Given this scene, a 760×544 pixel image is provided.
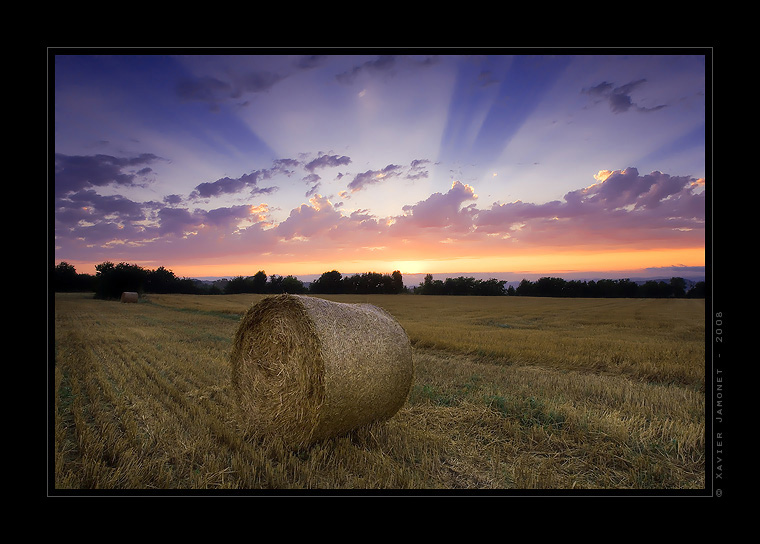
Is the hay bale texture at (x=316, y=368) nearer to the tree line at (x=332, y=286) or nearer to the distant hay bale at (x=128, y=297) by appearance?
the tree line at (x=332, y=286)

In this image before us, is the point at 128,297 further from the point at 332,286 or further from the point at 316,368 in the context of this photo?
the point at 316,368

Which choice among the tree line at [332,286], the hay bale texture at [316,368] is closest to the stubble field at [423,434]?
the hay bale texture at [316,368]

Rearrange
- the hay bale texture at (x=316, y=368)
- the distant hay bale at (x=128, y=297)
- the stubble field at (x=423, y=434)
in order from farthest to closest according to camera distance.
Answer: the distant hay bale at (x=128, y=297) < the hay bale texture at (x=316, y=368) < the stubble field at (x=423, y=434)

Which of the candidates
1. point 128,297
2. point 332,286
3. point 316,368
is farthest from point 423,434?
point 128,297

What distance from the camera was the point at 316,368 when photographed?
158 inches

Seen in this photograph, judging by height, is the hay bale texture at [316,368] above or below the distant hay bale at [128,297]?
above

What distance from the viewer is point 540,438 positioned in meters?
4.25

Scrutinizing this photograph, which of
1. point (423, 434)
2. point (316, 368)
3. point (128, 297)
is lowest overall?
point (423, 434)

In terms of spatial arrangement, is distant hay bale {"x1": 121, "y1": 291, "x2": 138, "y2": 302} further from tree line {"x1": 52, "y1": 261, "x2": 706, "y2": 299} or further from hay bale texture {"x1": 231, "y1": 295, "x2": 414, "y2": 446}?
hay bale texture {"x1": 231, "y1": 295, "x2": 414, "y2": 446}

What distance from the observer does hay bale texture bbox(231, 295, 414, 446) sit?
3979 millimetres

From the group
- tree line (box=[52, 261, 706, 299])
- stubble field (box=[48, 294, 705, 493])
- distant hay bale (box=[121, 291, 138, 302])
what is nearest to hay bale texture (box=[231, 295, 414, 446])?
stubble field (box=[48, 294, 705, 493])

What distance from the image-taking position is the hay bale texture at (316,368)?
3.98 metres
